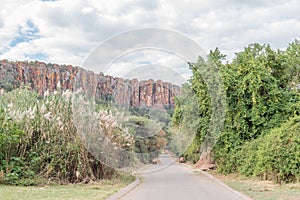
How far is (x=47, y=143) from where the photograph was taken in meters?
13.4

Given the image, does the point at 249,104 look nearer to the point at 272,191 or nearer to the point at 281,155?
the point at 281,155

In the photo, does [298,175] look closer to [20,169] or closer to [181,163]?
[20,169]

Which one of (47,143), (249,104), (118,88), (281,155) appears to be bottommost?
(281,155)

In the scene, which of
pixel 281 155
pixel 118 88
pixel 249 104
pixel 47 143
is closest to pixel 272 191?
pixel 281 155

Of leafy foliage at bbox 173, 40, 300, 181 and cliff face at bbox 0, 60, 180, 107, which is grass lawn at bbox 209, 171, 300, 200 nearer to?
leafy foliage at bbox 173, 40, 300, 181

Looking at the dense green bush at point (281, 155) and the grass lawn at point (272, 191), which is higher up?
the dense green bush at point (281, 155)

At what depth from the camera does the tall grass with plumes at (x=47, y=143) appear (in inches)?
507

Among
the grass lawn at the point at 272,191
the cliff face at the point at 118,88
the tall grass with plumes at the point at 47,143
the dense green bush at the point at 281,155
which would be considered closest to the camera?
the grass lawn at the point at 272,191

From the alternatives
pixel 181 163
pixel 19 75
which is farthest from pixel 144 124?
pixel 181 163

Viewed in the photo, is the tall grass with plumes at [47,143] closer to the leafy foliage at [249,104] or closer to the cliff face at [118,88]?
the cliff face at [118,88]

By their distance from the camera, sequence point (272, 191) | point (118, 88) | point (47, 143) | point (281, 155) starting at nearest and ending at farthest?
point (272, 191) → point (47, 143) → point (281, 155) → point (118, 88)

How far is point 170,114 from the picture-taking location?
21.8m

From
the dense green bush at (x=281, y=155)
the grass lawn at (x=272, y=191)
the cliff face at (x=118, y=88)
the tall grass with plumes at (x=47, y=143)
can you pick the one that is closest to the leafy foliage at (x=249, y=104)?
the dense green bush at (x=281, y=155)

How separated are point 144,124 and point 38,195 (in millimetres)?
10173
